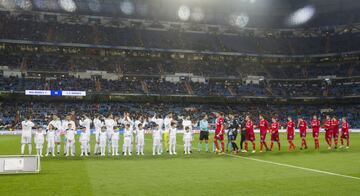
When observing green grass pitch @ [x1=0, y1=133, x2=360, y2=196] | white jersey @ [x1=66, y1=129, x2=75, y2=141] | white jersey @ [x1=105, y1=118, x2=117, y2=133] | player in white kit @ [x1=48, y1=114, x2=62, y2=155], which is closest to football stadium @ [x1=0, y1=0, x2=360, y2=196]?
player in white kit @ [x1=48, y1=114, x2=62, y2=155]

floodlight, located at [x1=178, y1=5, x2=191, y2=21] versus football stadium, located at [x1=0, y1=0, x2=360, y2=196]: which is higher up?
floodlight, located at [x1=178, y1=5, x2=191, y2=21]

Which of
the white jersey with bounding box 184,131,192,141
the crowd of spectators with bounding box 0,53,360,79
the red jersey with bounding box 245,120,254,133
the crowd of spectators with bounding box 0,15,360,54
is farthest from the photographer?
the crowd of spectators with bounding box 0,15,360,54

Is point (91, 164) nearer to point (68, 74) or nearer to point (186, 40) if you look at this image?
point (68, 74)

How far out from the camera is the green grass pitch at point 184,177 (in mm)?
12344

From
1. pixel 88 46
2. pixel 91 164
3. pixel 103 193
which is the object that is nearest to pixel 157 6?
pixel 88 46

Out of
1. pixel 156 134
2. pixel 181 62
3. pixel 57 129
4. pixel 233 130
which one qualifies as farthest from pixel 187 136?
pixel 181 62

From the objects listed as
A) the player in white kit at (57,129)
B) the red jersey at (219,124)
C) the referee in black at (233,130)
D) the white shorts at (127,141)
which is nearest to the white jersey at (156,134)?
the white shorts at (127,141)

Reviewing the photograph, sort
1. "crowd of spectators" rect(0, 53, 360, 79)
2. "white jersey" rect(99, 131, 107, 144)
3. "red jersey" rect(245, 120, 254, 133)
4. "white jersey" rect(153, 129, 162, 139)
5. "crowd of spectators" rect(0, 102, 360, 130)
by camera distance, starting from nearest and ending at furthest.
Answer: "white jersey" rect(99, 131, 107, 144) < "white jersey" rect(153, 129, 162, 139) < "red jersey" rect(245, 120, 254, 133) < "crowd of spectators" rect(0, 102, 360, 130) < "crowd of spectators" rect(0, 53, 360, 79)

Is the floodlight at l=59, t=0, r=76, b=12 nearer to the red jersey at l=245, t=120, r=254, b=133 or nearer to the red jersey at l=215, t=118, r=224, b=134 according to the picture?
the red jersey at l=215, t=118, r=224, b=134

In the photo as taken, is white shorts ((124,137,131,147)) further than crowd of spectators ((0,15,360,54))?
No

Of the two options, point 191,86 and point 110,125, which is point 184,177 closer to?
point 110,125

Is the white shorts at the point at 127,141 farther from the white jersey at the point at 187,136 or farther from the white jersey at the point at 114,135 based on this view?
the white jersey at the point at 187,136

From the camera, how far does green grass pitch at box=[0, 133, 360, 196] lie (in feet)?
40.5

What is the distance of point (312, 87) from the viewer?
73.8 meters
